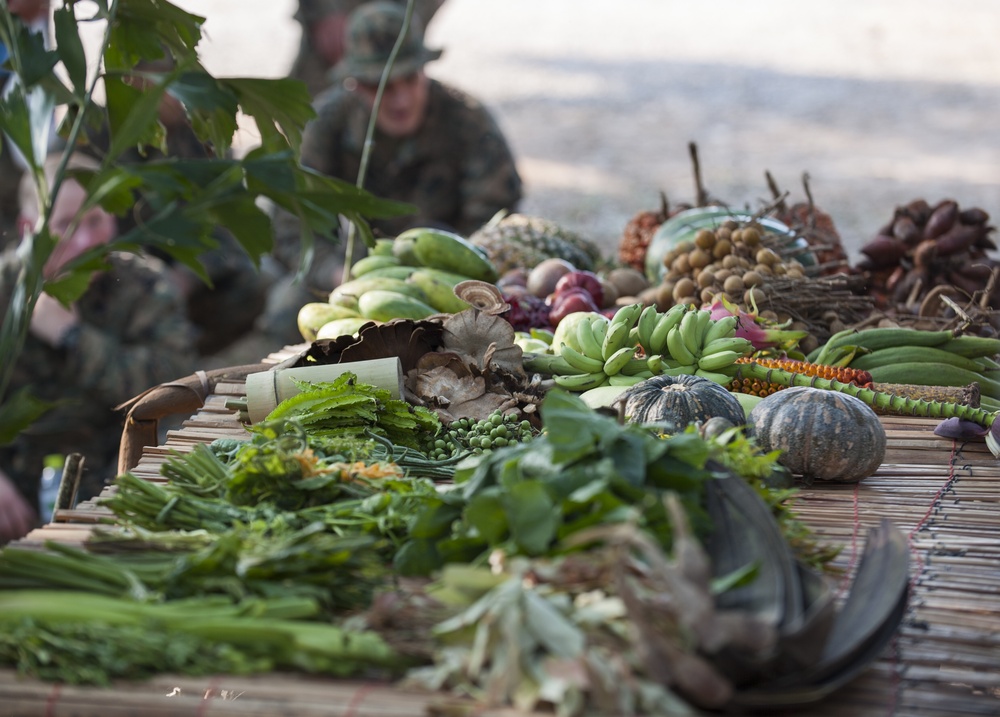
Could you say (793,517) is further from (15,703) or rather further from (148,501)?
(15,703)

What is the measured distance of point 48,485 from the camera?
16.2 ft

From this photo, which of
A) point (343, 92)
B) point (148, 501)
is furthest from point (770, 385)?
point (343, 92)

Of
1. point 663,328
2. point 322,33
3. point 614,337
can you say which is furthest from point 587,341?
point 322,33

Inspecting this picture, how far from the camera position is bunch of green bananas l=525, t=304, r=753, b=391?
3.12m

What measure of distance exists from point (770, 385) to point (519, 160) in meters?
9.80

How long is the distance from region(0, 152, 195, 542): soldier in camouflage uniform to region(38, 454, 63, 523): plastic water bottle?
0.14 ft

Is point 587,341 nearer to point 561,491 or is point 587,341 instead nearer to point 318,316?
point 318,316

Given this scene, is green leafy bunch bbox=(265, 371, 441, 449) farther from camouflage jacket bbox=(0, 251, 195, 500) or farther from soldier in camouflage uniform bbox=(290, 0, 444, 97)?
soldier in camouflage uniform bbox=(290, 0, 444, 97)

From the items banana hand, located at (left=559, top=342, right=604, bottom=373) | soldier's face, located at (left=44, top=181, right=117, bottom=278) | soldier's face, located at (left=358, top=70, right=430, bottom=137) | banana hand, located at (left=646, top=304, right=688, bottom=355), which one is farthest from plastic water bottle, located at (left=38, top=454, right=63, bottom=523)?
banana hand, located at (left=646, top=304, right=688, bottom=355)

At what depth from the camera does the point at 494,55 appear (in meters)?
15.4

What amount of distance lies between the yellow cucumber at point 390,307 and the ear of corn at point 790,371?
110cm

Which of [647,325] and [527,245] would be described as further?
[527,245]

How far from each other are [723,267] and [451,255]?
1072 millimetres

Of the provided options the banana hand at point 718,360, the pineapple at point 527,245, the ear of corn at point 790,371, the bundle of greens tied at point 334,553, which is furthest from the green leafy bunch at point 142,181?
the pineapple at point 527,245
